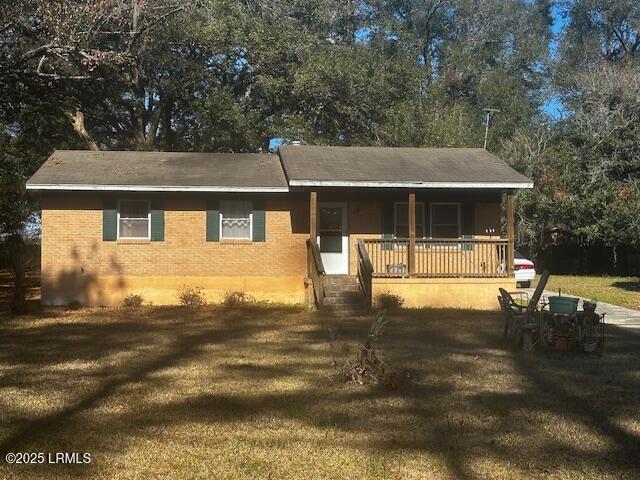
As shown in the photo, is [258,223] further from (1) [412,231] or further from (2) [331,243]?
(1) [412,231]

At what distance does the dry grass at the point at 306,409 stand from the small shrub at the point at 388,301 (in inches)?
145

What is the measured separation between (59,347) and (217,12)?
738 inches

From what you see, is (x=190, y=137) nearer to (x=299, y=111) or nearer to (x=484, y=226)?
(x=299, y=111)

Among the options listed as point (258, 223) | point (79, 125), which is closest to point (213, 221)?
point (258, 223)

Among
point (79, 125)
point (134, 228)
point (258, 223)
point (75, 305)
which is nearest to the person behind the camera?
point (75, 305)

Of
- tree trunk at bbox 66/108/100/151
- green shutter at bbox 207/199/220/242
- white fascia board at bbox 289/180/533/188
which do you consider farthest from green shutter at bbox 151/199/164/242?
tree trunk at bbox 66/108/100/151

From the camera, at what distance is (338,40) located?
3653 cm

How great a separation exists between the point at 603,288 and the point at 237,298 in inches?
497

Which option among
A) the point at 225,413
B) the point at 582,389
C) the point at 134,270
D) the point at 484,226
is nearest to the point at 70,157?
the point at 134,270

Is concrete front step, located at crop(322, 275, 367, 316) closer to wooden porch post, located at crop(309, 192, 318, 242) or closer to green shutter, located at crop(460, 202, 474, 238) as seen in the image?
wooden porch post, located at crop(309, 192, 318, 242)

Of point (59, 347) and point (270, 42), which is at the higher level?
point (270, 42)

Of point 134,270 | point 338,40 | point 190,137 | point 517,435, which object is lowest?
point 517,435

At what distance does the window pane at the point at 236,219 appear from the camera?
53.8ft

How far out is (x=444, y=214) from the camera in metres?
17.3
